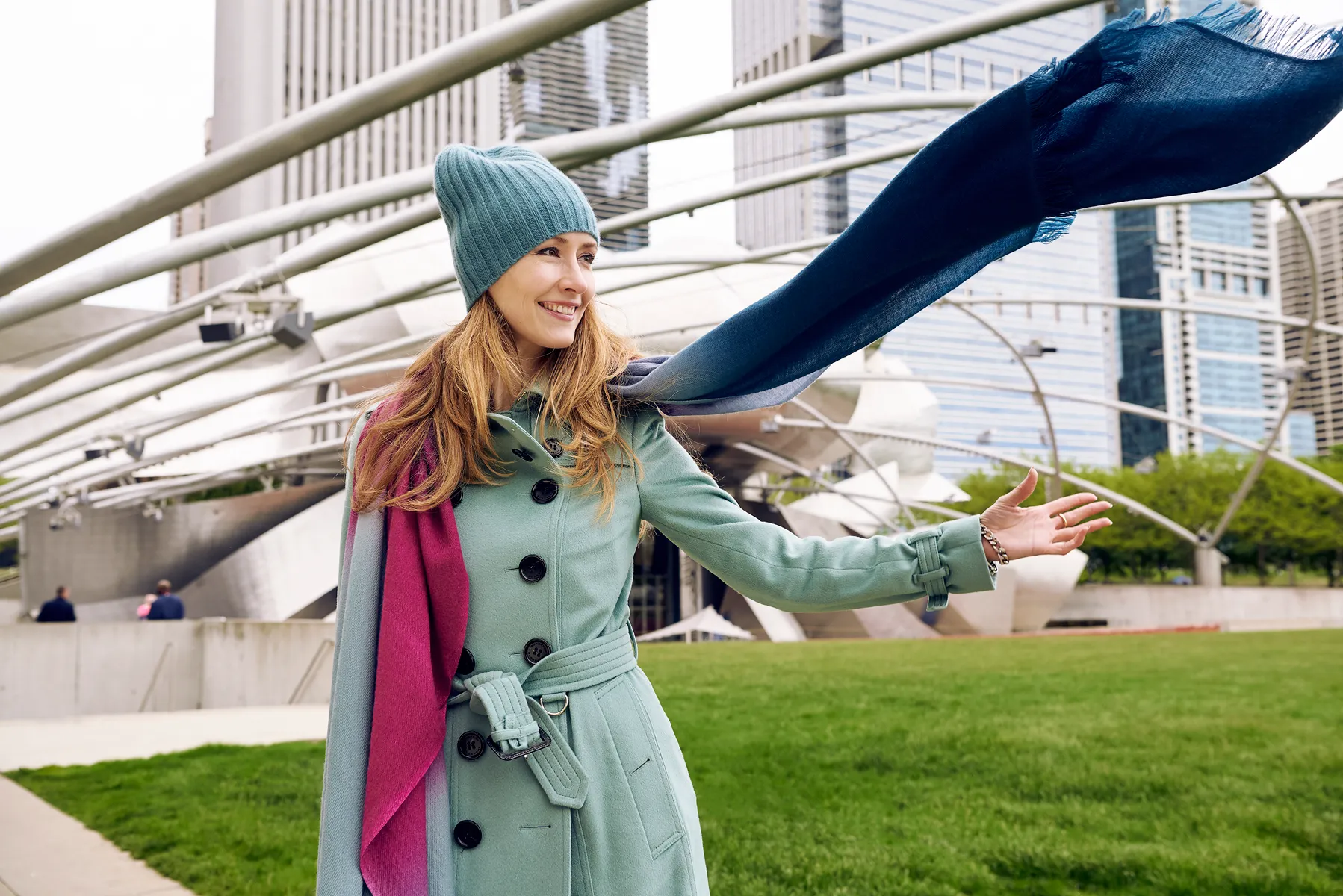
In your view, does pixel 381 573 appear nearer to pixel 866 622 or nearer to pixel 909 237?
pixel 909 237

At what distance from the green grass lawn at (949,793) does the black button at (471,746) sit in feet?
9.80

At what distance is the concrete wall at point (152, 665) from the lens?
16.2 m

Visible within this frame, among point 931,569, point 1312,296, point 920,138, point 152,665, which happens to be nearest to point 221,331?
point 152,665

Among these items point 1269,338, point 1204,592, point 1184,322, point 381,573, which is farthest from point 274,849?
point 1269,338

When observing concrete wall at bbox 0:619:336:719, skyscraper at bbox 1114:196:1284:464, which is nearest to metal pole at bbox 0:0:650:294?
concrete wall at bbox 0:619:336:719

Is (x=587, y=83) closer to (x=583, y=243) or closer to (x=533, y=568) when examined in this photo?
(x=583, y=243)

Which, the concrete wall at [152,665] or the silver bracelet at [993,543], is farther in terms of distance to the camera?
the concrete wall at [152,665]

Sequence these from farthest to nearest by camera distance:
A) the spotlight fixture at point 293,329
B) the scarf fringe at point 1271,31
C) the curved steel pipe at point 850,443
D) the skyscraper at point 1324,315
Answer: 1. the skyscraper at point 1324,315
2. the curved steel pipe at point 850,443
3. the spotlight fixture at point 293,329
4. the scarf fringe at point 1271,31

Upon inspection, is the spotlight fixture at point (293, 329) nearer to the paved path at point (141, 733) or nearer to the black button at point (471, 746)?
the paved path at point (141, 733)

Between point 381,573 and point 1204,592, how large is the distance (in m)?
44.0

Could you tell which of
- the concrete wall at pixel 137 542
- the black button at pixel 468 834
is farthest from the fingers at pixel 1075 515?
the concrete wall at pixel 137 542

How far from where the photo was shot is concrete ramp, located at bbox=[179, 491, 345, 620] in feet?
126

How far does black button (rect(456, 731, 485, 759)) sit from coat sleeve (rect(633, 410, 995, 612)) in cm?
53

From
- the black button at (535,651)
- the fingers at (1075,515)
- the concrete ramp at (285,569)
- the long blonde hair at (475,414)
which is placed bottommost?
the concrete ramp at (285,569)
